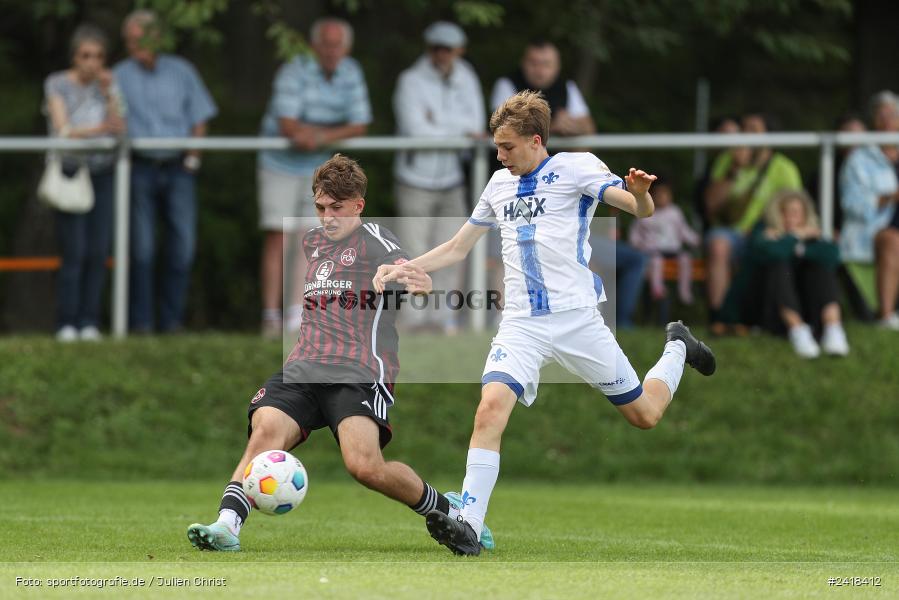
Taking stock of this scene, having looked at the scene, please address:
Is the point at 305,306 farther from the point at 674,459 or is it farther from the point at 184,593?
the point at 674,459

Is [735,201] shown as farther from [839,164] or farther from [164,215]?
[164,215]

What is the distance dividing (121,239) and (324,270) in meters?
6.81

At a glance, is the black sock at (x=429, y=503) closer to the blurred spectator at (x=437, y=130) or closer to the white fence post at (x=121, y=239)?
the blurred spectator at (x=437, y=130)

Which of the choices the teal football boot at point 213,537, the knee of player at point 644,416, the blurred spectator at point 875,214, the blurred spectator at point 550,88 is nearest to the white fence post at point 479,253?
the blurred spectator at point 550,88

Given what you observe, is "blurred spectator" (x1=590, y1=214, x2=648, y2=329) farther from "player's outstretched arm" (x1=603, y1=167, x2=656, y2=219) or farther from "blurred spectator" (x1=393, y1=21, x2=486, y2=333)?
"player's outstretched arm" (x1=603, y1=167, x2=656, y2=219)

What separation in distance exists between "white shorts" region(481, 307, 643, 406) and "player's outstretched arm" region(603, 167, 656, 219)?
0.64 meters

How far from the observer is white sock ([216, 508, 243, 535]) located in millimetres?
8555

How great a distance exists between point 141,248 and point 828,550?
7995 millimetres

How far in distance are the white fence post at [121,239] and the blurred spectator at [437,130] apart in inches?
98.0

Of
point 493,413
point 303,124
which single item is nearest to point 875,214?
point 303,124

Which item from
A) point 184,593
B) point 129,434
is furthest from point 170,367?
point 184,593

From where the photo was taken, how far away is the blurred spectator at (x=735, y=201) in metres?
15.7

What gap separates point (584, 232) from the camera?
30.2 feet

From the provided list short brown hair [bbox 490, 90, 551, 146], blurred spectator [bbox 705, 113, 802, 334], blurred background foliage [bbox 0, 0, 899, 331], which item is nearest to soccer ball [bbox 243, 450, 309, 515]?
short brown hair [bbox 490, 90, 551, 146]
